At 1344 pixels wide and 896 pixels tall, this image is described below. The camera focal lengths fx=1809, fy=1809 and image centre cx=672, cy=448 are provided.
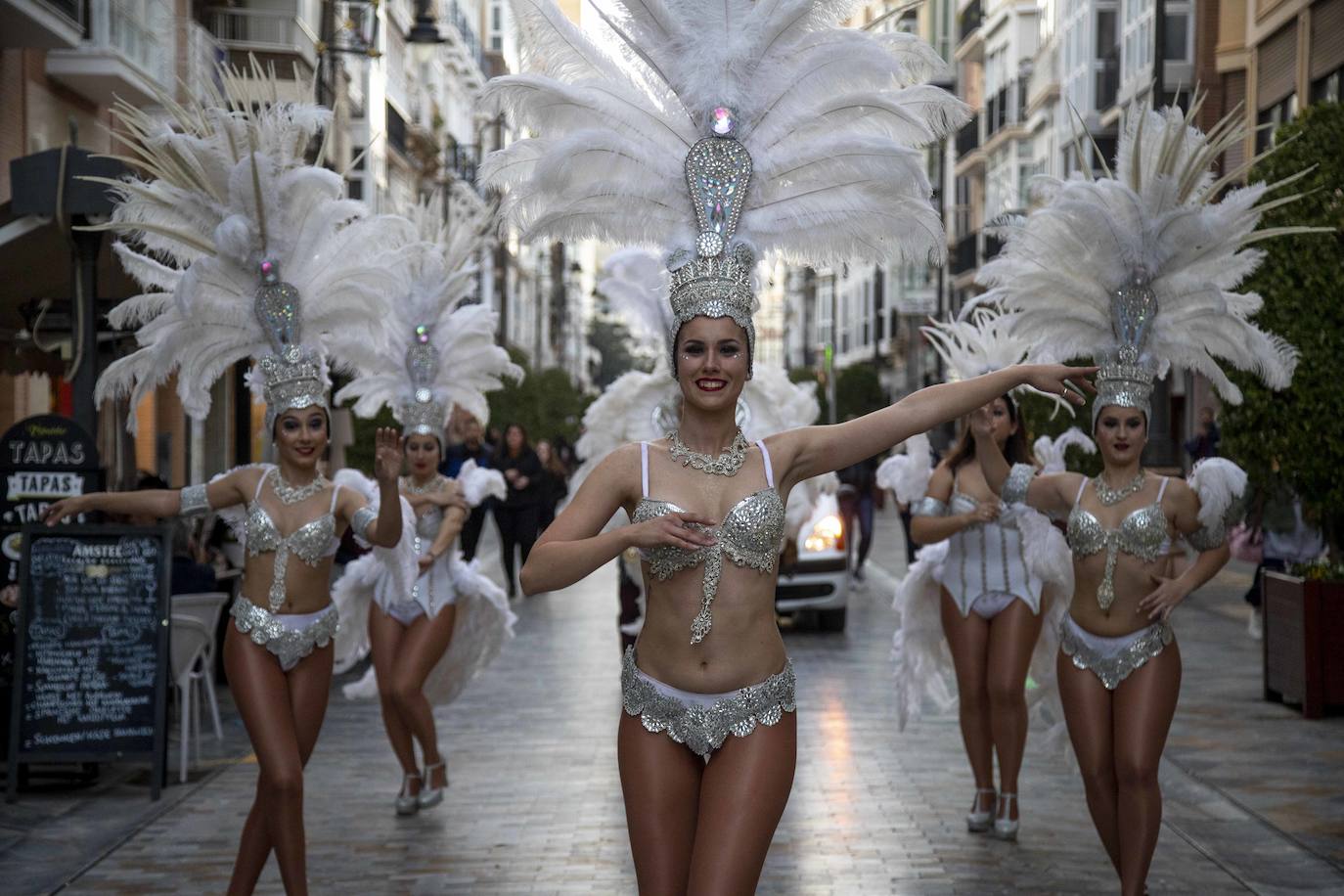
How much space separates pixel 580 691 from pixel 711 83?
28.7 feet

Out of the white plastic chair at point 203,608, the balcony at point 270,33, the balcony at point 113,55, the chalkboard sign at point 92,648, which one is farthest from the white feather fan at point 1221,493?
the balcony at point 270,33

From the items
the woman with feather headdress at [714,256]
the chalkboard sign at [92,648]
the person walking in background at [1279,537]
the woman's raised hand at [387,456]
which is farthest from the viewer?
the person walking in background at [1279,537]

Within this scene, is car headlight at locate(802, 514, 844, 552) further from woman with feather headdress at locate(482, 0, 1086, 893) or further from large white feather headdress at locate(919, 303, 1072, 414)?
woman with feather headdress at locate(482, 0, 1086, 893)

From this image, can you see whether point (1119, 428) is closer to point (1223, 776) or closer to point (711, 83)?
point (711, 83)

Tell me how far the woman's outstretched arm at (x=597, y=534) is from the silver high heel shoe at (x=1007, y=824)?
4103mm

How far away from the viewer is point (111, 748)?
9.51 meters

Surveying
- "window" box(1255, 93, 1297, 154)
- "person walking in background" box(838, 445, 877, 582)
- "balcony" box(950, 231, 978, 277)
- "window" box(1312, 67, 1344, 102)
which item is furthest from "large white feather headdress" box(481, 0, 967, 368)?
"balcony" box(950, 231, 978, 277)

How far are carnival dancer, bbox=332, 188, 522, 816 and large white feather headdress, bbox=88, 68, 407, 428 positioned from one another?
41.2 inches

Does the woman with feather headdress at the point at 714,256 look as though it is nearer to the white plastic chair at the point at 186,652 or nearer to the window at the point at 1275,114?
the white plastic chair at the point at 186,652

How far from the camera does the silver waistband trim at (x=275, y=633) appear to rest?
6.91m

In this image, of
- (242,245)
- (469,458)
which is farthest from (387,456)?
(469,458)

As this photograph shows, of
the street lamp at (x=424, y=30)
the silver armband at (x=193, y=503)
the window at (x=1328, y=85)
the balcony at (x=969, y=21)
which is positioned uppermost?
the balcony at (x=969, y=21)

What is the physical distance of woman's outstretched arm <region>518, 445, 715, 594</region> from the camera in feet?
14.5

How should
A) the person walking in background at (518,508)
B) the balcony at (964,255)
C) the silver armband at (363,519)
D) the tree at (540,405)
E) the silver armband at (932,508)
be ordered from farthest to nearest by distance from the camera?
1. the balcony at (964,255)
2. the tree at (540,405)
3. the person walking in background at (518,508)
4. the silver armband at (932,508)
5. the silver armband at (363,519)
